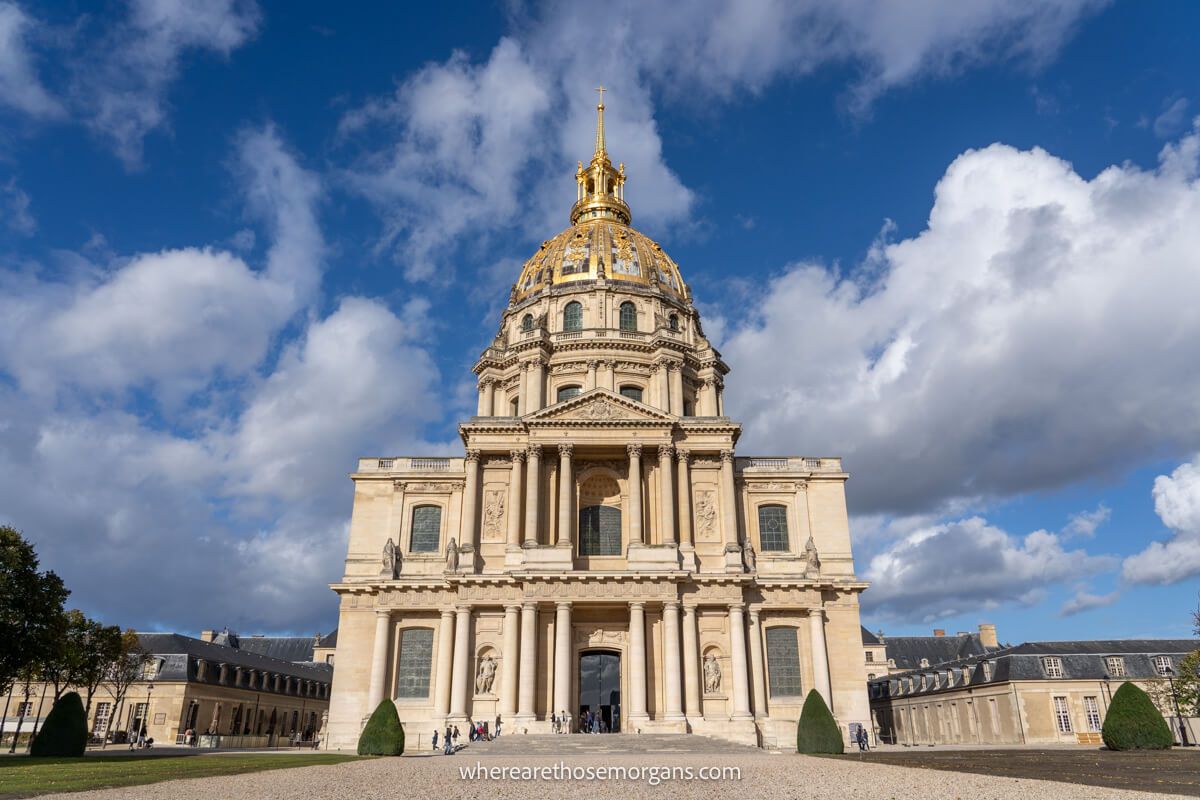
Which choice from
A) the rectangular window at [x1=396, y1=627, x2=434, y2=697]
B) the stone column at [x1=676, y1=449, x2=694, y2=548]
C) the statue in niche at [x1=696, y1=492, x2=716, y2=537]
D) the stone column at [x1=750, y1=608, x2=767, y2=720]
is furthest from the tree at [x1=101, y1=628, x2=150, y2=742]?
the stone column at [x1=750, y1=608, x2=767, y2=720]

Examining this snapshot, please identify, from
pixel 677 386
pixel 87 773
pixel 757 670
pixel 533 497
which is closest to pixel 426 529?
pixel 533 497

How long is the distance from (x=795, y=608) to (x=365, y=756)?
19.3 m

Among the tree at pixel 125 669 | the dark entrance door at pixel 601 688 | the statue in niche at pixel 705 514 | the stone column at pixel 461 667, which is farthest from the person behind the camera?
the tree at pixel 125 669

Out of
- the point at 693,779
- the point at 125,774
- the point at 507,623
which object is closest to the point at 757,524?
the point at 507,623

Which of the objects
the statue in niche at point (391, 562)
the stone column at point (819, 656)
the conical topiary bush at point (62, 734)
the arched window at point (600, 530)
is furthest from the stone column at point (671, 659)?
the conical topiary bush at point (62, 734)

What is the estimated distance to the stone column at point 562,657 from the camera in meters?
33.1

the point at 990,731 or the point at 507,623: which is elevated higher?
the point at 507,623

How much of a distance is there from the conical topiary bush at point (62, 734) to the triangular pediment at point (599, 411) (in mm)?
20178

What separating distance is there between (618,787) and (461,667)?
21.2 metres

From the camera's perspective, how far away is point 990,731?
155 feet

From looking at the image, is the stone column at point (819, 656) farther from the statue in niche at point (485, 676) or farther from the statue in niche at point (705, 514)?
the statue in niche at point (485, 676)

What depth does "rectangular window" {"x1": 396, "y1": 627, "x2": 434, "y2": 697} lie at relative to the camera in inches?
1420

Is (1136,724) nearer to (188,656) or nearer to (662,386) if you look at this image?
(662,386)

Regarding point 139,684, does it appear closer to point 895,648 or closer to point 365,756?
point 365,756
